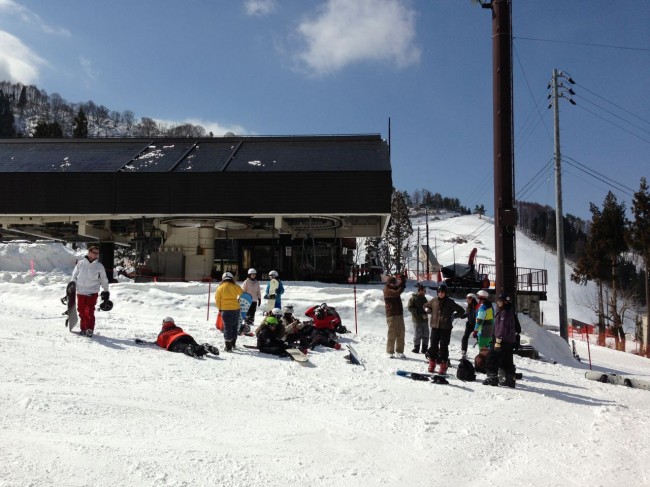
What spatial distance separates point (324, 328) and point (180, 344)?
3868 millimetres

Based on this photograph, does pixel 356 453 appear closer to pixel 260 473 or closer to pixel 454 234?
pixel 260 473

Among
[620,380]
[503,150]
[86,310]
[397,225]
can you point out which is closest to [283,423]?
[86,310]

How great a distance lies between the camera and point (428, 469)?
444cm

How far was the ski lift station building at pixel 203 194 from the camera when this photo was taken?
74.1 ft

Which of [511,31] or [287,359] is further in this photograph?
[511,31]

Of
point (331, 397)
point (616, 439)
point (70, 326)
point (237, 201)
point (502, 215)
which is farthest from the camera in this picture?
point (237, 201)

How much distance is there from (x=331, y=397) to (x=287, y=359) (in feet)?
8.35

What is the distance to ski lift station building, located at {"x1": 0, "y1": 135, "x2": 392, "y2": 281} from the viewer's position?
22594mm

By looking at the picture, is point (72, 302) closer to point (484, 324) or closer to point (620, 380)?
point (484, 324)

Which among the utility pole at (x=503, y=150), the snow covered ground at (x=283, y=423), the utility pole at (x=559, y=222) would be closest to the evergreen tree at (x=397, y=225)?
the utility pole at (x=559, y=222)

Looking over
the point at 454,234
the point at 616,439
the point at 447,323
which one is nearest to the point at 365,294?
the point at 447,323

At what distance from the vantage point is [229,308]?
9484 millimetres

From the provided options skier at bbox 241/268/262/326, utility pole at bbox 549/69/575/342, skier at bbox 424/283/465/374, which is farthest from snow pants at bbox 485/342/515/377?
utility pole at bbox 549/69/575/342

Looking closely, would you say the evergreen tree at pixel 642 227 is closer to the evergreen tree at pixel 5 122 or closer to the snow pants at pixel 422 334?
the snow pants at pixel 422 334
